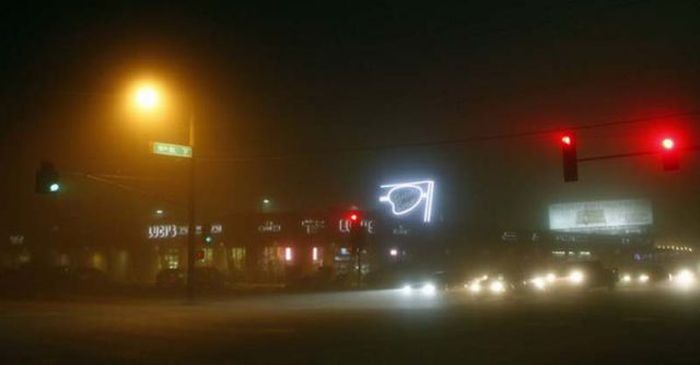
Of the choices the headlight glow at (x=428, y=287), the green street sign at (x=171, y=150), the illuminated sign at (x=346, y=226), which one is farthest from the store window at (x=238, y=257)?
the green street sign at (x=171, y=150)

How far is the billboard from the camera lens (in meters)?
92.0

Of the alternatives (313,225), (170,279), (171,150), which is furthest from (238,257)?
(171,150)

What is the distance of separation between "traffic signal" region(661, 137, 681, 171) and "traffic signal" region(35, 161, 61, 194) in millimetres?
21592

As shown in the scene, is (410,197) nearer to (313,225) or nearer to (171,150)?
(313,225)

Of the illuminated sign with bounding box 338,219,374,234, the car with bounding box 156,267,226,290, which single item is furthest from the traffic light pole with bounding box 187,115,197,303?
the illuminated sign with bounding box 338,219,374,234

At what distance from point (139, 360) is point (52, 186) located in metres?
17.9

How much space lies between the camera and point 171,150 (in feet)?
122

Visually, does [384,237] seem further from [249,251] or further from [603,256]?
[603,256]

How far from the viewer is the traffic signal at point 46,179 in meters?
32.4

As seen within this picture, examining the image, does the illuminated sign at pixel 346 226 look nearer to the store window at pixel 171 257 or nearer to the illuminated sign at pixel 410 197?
the illuminated sign at pixel 410 197

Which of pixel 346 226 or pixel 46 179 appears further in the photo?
pixel 346 226

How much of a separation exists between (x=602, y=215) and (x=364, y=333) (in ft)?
252

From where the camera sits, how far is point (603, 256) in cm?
13088

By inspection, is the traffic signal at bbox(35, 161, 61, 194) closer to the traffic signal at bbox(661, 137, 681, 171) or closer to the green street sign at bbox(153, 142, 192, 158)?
the green street sign at bbox(153, 142, 192, 158)
